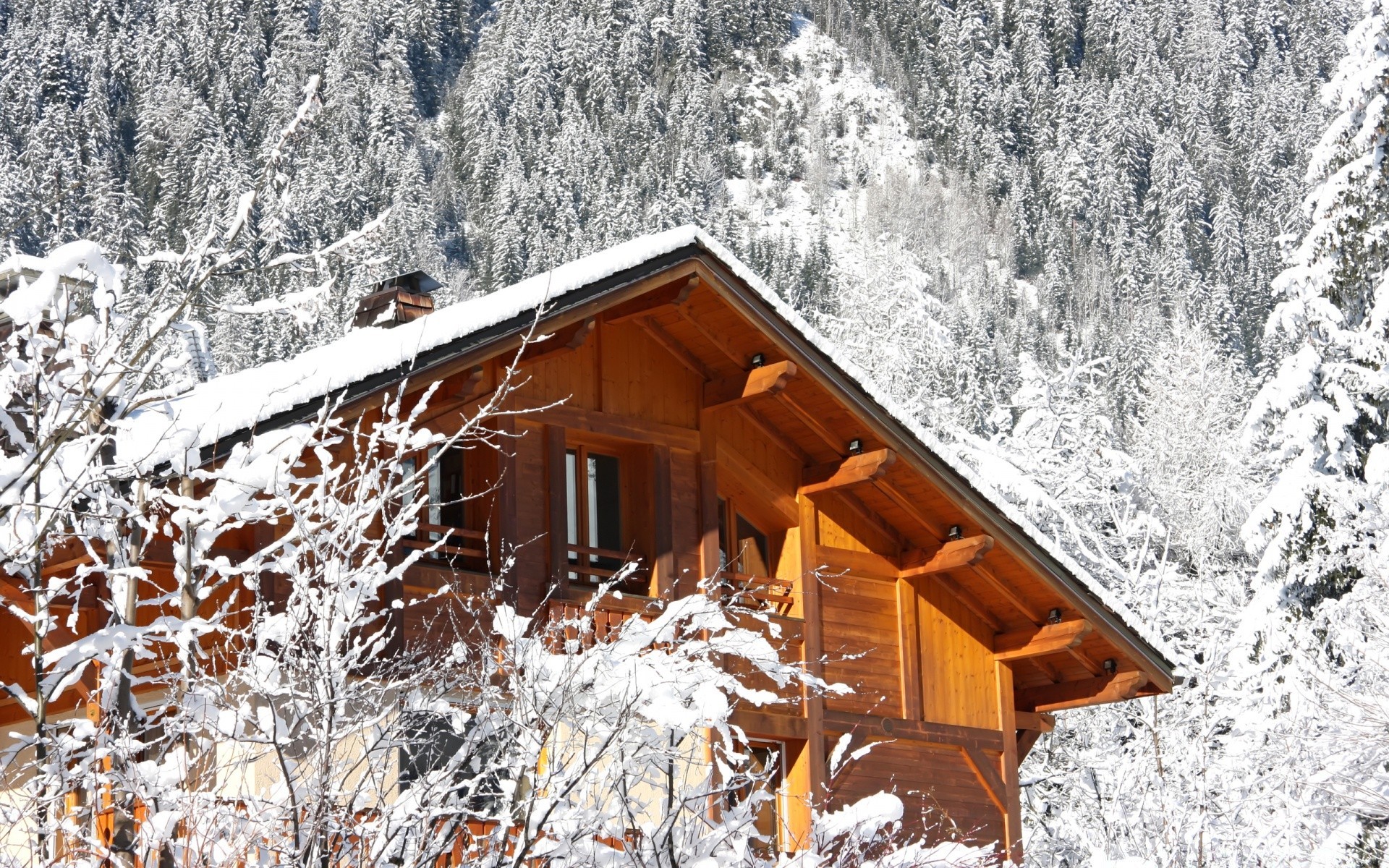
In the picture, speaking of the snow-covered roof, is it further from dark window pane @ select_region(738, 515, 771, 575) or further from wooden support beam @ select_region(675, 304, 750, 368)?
dark window pane @ select_region(738, 515, 771, 575)

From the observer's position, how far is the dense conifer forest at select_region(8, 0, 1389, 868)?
60.0 feet

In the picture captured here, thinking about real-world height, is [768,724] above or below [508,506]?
below

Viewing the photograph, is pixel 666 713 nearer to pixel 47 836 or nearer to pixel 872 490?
pixel 47 836

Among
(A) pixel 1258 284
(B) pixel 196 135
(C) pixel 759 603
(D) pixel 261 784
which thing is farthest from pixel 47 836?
(A) pixel 1258 284

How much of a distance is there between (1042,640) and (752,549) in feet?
8.72

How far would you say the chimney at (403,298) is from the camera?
14.5 m

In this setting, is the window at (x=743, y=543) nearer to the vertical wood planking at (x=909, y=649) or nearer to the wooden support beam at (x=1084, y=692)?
the vertical wood planking at (x=909, y=649)

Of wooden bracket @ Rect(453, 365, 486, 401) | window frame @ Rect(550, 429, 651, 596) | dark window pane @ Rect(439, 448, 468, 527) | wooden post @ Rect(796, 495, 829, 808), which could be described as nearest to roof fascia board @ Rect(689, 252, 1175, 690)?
wooden post @ Rect(796, 495, 829, 808)

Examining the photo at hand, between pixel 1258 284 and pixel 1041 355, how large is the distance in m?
24.2

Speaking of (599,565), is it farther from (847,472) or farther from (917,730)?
(917,730)

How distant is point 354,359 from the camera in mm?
10406

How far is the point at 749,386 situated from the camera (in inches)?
547

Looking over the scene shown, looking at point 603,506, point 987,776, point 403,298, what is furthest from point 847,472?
point 403,298

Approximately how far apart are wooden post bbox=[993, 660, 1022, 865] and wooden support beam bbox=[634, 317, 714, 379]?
12.7 ft
